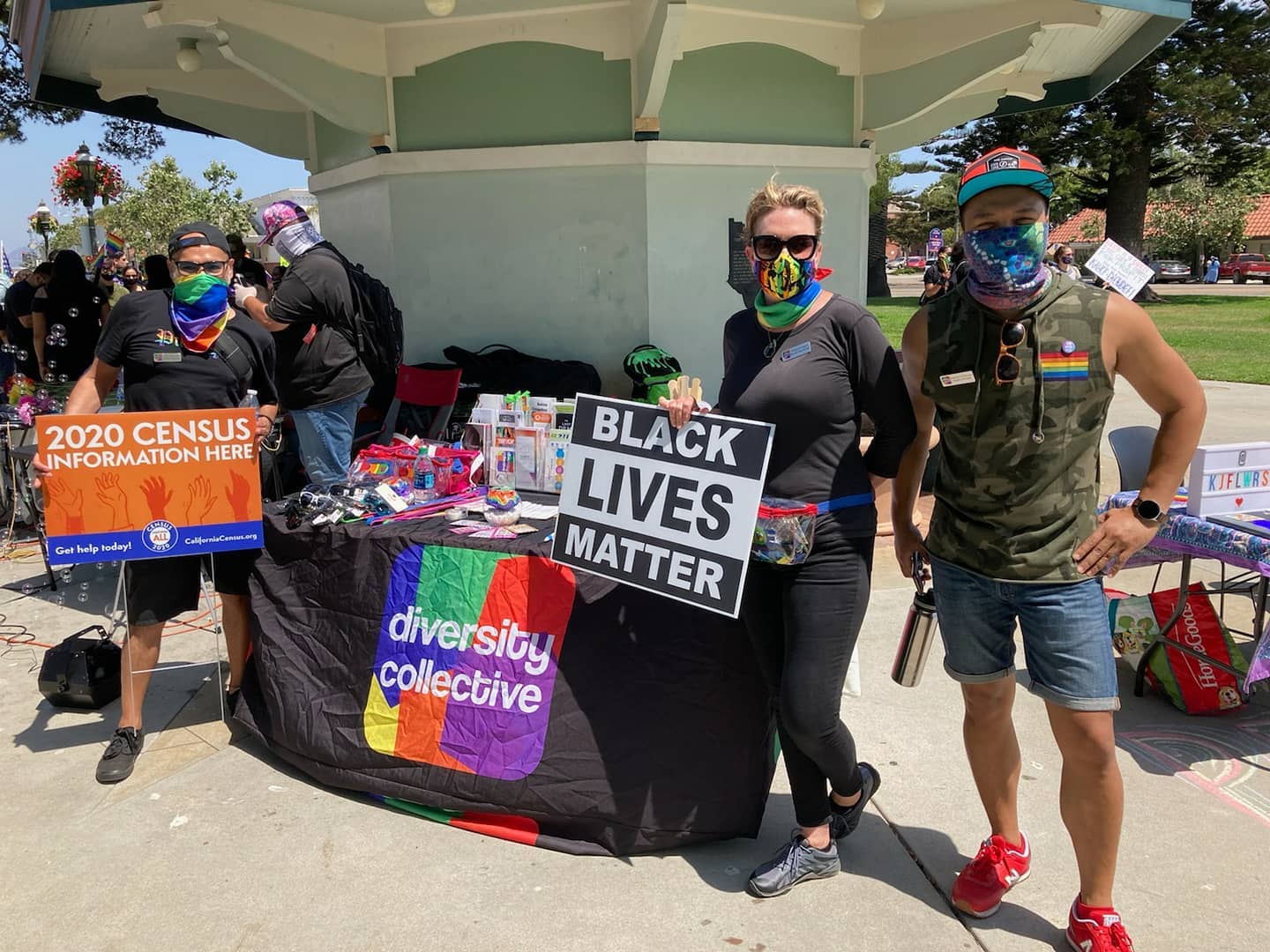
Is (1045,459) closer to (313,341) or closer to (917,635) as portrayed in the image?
(917,635)

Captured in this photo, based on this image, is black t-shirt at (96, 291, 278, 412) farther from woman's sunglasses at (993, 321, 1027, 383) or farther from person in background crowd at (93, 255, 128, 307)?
person in background crowd at (93, 255, 128, 307)

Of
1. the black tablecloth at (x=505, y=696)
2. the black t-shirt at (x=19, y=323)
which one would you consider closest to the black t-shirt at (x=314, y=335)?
the black tablecloth at (x=505, y=696)

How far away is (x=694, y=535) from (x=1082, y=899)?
142 centimetres

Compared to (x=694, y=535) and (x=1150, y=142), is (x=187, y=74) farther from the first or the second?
(x=1150, y=142)

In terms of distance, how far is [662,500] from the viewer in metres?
2.85

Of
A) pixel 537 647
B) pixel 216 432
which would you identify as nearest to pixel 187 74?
pixel 216 432

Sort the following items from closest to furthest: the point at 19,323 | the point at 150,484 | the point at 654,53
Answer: the point at 150,484 → the point at 654,53 → the point at 19,323

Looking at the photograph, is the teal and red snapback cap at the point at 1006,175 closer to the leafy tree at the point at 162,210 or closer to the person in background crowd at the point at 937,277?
the person in background crowd at the point at 937,277

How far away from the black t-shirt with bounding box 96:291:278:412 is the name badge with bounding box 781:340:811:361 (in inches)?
93.8

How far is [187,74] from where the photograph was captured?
6859mm

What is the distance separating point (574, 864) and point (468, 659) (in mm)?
776

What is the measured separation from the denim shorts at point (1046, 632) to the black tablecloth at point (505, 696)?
71cm

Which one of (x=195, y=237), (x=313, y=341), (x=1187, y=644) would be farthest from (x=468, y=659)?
(x=1187, y=644)

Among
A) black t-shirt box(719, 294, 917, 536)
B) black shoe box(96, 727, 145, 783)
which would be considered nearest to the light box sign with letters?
black t-shirt box(719, 294, 917, 536)
